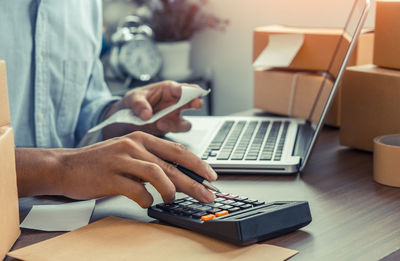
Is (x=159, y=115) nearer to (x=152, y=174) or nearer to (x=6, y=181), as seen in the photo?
(x=152, y=174)

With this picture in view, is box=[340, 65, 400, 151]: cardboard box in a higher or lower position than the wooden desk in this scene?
higher

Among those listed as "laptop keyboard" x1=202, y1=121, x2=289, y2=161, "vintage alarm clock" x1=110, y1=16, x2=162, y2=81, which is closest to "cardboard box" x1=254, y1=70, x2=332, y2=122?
"laptop keyboard" x1=202, y1=121, x2=289, y2=161

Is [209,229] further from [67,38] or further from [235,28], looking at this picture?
A: [235,28]

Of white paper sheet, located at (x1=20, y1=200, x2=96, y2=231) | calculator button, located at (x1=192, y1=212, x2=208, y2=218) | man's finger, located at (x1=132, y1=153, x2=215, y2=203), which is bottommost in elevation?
white paper sheet, located at (x1=20, y1=200, x2=96, y2=231)

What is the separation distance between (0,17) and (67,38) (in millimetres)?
202

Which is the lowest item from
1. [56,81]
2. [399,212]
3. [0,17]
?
[399,212]

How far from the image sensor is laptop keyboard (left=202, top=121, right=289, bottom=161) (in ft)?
3.00

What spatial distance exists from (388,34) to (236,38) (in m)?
1.54

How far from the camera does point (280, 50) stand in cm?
131

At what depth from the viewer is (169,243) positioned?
587 millimetres

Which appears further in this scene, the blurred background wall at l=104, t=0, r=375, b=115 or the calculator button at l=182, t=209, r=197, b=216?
the blurred background wall at l=104, t=0, r=375, b=115

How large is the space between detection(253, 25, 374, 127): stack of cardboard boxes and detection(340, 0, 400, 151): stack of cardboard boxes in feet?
0.50

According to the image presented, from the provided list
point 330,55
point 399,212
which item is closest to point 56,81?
point 330,55

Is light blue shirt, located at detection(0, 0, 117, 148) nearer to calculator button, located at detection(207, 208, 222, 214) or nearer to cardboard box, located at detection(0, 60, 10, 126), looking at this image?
cardboard box, located at detection(0, 60, 10, 126)
